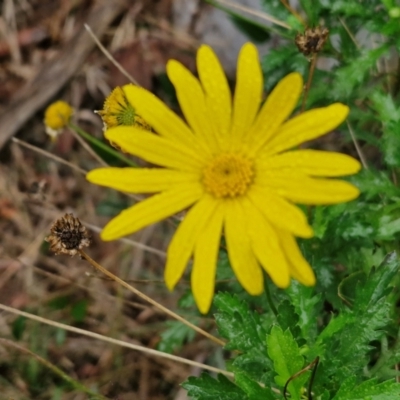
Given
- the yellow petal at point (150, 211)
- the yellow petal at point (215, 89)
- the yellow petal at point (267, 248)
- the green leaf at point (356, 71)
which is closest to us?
the yellow petal at point (267, 248)

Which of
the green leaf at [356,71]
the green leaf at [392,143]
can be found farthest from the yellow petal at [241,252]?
the green leaf at [356,71]

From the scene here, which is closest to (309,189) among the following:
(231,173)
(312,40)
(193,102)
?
(231,173)

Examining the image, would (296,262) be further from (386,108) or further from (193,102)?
(386,108)

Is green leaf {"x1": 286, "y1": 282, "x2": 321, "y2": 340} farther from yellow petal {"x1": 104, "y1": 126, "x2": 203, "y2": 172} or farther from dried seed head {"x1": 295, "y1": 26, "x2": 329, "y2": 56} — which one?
dried seed head {"x1": 295, "y1": 26, "x2": 329, "y2": 56}

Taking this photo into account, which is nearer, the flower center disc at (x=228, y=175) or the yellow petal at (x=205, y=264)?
the yellow petal at (x=205, y=264)

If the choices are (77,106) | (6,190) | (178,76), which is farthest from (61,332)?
(178,76)

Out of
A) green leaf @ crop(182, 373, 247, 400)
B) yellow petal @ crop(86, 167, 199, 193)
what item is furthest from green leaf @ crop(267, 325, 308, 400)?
yellow petal @ crop(86, 167, 199, 193)

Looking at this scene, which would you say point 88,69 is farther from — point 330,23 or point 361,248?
point 361,248

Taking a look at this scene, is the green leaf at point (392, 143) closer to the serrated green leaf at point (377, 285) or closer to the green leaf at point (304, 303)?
the serrated green leaf at point (377, 285)
